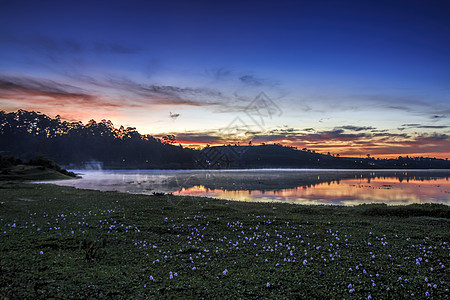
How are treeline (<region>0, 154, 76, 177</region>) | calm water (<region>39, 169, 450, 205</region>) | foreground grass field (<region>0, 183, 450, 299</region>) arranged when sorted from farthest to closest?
treeline (<region>0, 154, 76, 177</region>) < calm water (<region>39, 169, 450, 205</region>) < foreground grass field (<region>0, 183, 450, 299</region>)

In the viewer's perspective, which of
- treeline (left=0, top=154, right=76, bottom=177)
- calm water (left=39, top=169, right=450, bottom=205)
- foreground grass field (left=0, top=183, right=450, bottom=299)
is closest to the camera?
foreground grass field (left=0, top=183, right=450, bottom=299)

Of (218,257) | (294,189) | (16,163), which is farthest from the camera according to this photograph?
(16,163)

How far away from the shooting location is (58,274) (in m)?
8.18

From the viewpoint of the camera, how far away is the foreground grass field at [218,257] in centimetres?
738

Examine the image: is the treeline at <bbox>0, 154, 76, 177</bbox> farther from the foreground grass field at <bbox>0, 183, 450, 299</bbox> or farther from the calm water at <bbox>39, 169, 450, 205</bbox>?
the foreground grass field at <bbox>0, 183, 450, 299</bbox>

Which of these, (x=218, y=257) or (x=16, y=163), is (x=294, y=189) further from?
(x=16, y=163)

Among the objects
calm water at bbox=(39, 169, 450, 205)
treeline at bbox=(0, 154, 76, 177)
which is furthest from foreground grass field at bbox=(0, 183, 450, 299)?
treeline at bbox=(0, 154, 76, 177)

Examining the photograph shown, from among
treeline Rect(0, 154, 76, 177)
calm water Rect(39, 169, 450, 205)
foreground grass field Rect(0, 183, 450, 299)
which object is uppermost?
treeline Rect(0, 154, 76, 177)

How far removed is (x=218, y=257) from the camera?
1004cm

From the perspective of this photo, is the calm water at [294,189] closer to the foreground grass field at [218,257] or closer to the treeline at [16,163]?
the treeline at [16,163]

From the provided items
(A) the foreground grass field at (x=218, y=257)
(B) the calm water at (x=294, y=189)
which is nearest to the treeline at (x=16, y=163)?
(B) the calm water at (x=294, y=189)

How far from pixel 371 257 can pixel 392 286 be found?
224cm

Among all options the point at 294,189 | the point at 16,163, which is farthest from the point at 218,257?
the point at 16,163

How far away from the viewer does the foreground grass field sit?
291 inches
